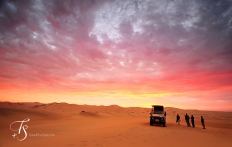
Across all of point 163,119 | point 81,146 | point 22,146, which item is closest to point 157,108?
point 163,119

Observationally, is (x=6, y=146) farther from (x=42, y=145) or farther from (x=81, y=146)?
(x=81, y=146)

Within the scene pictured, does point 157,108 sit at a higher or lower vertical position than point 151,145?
higher

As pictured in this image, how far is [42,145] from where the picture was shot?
31.2 ft

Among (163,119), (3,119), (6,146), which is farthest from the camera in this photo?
(3,119)

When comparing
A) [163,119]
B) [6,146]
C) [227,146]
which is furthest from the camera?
[163,119]

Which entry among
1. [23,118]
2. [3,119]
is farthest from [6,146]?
[23,118]

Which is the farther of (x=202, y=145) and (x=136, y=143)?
(x=202, y=145)

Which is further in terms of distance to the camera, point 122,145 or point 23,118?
point 23,118

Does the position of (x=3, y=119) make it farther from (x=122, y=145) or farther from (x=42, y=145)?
(x=122, y=145)

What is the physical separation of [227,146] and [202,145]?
8.62 ft

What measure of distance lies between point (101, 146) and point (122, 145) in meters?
1.41

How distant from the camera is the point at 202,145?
35.2 feet

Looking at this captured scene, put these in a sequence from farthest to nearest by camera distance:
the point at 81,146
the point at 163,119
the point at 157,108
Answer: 1. the point at 157,108
2. the point at 163,119
3. the point at 81,146

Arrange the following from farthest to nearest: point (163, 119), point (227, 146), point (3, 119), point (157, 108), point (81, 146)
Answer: point (157, 108) → point (3, 119) → point (163, 119) → point (227, 146) → point (81, 146)
